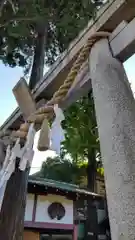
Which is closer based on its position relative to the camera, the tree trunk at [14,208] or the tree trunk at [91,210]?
the tree trunk at [14,208]

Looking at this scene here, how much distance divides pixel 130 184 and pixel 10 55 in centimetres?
432

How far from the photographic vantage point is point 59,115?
138 cm

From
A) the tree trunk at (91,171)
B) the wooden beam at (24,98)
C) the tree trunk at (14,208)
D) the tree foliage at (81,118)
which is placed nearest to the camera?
the wooden beam at (24,98)

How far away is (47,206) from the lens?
6.79 metres

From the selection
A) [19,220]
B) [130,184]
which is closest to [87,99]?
[19,220]

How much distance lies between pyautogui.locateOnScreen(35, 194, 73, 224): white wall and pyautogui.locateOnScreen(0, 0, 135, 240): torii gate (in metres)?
5.69

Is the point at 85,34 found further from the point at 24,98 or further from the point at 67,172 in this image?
the point at 67,172

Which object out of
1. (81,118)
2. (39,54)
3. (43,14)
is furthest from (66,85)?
(81,118)

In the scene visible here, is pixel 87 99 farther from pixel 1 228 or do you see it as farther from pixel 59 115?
pixel 59 115

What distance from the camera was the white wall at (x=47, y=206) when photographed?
21.8 ft

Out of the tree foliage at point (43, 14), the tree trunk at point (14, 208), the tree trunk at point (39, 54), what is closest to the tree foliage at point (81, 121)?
the tree trunk at point (39, 54)

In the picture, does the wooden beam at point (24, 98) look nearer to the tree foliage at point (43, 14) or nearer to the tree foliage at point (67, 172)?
the tree foliage at point (43, 14)

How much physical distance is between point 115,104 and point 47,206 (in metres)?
6.23

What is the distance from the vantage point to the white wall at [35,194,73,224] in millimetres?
6648
